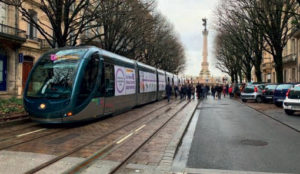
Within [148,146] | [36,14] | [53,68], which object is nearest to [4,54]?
[36,14]

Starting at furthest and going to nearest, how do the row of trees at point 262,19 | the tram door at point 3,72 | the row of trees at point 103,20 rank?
the tram door at point 3,72 < the row of trees at point 262,19 < the row of trees at point 103,20

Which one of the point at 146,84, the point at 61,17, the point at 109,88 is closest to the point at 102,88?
the point at 109,88

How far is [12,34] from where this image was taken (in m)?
21.2

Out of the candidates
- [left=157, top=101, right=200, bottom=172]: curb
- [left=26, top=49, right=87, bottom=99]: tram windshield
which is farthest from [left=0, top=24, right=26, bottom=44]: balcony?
[left=157, top=101, right=200, bottom=172]: curb

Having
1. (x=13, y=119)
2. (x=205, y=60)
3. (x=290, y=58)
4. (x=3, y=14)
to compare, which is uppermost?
(x=205, y=60)

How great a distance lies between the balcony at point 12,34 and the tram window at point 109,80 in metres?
12.3

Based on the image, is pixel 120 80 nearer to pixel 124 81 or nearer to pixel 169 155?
pixel 124 81

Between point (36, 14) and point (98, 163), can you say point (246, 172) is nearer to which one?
point (98, 163)

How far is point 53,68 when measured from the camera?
31.1ft

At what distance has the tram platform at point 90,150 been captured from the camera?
4848mm

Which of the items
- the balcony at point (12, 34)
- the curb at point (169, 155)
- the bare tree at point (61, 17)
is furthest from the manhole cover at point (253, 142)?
the balcony at point (12, 34)

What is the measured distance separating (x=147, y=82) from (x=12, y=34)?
11103mm

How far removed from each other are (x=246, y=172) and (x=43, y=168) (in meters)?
3.46

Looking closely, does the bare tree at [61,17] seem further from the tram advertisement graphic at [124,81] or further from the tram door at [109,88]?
the tram door at [109,88]
